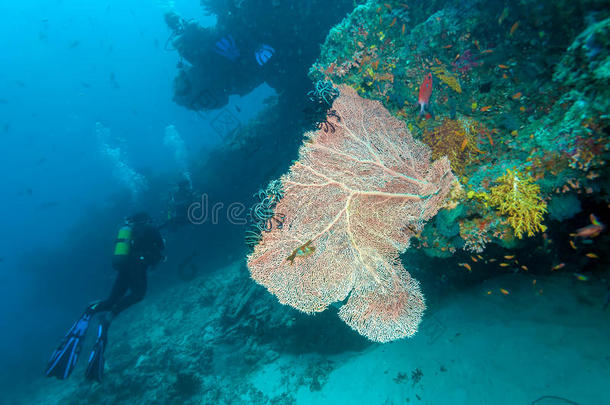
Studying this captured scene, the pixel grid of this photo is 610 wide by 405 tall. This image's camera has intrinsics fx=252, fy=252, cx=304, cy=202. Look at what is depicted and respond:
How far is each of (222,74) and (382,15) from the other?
9516 millimetres

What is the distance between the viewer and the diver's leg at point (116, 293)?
8.28 meters

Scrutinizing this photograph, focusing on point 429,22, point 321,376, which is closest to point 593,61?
point 429,22

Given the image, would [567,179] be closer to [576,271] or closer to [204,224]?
[576,271]

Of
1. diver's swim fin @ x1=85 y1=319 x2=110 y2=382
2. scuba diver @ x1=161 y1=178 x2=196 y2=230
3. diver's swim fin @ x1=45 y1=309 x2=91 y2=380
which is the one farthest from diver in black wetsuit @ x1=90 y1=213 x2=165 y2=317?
scuba diver @ x1=161 y1=178 x2=196 y2=230

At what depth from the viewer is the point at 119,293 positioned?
852 centimetres

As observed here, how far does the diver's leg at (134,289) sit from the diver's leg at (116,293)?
0.13 m

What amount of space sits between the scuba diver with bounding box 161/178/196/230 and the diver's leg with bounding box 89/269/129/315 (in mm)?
3621

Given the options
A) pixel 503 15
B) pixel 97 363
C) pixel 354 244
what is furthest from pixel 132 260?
pixel 503 15

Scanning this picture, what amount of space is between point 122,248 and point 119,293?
5.83 feet

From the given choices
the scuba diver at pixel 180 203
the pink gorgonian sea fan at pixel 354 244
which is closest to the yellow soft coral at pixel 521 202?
the pink gorgonian sea fan at pixel 354 244

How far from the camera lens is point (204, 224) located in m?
13.5

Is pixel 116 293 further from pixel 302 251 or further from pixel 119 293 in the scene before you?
pixel 302 251

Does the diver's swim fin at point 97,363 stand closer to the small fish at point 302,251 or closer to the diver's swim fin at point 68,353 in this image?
the diver's swim fin at point 68,353

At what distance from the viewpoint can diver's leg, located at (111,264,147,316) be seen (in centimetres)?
855
